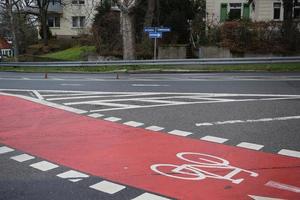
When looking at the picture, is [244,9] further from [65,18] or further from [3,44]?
[65,18]

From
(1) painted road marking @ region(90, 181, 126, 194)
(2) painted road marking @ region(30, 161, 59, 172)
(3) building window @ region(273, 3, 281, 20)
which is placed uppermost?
(3) building window @ region(273, 3, 281, 20)

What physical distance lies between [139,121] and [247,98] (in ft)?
15.4

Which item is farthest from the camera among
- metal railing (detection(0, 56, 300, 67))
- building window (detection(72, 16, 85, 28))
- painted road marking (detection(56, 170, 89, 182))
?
building window (detection(72, 16, 85, 28))

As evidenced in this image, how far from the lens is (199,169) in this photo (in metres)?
7.57

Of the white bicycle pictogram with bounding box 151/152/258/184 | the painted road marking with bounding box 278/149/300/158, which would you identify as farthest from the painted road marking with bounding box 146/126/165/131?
the painted road marking with bounding box 278/149/300/158

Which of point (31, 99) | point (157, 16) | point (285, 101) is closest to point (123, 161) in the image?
point (285, 101)

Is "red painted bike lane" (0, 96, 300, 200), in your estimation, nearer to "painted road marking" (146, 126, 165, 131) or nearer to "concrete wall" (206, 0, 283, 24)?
"painted road marking" (146, 126, 165, 131)

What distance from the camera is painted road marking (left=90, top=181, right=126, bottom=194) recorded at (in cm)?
660

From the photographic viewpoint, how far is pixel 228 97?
15680mm

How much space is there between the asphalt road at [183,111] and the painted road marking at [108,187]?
0.43 feet

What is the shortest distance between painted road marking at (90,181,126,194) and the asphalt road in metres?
0.13

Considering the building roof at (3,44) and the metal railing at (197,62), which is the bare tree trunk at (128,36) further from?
the building roof at (3,44)

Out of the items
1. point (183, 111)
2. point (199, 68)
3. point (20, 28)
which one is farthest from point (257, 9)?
point (183, 111)

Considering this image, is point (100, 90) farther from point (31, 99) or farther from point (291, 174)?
point (291, 174)
